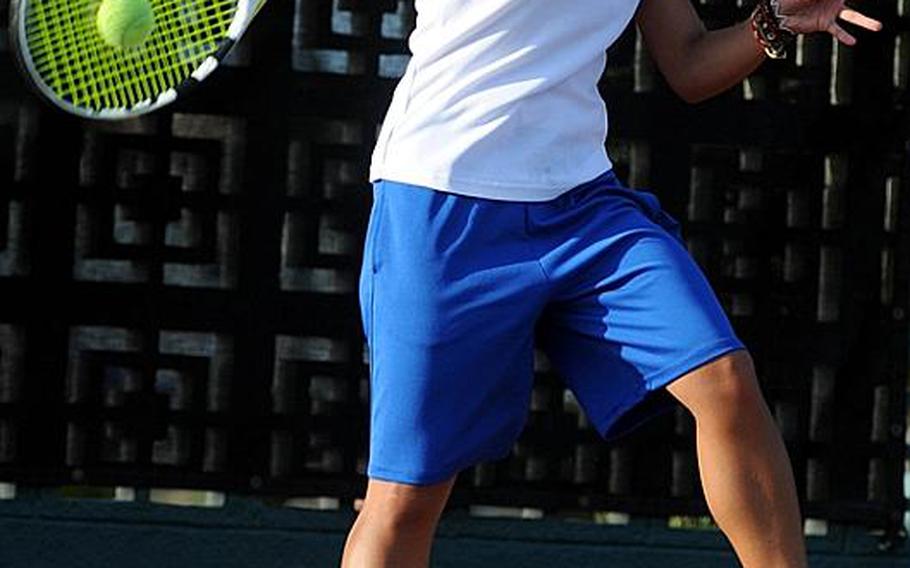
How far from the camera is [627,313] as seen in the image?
333 centimetres

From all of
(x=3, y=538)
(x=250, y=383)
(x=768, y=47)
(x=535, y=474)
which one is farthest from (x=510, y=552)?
(x=768, y=47)

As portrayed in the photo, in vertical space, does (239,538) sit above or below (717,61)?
below

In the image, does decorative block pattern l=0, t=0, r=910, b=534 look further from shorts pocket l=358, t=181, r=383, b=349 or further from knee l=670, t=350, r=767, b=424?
knee l=670, t=350, r=767, b=424

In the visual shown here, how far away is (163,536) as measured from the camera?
194 inches

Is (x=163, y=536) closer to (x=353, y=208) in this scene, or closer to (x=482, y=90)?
(x=353, y=208)

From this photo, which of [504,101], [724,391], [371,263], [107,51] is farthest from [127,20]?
[724,391]

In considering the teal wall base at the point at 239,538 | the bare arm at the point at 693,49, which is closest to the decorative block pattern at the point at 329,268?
the teal wall base at the point at 239,538

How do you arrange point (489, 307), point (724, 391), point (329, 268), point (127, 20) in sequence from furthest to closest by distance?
point (329, 268) → point (127, 20) → point (489, 307) → point (724, 391)

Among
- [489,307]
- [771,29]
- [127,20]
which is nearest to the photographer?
[489,307]

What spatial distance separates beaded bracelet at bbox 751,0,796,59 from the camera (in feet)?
11.4

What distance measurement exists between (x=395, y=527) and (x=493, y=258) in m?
0.45

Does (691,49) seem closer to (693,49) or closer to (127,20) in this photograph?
(693,49)

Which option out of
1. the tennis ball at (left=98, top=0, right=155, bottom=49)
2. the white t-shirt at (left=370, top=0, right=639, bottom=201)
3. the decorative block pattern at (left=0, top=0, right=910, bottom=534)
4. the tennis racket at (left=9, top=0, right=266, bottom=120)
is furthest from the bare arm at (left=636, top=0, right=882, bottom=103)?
the decorative block pattern at (left=0, top=0, right=910, bottom=534)

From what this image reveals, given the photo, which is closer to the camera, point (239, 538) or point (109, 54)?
point (109, 54)
